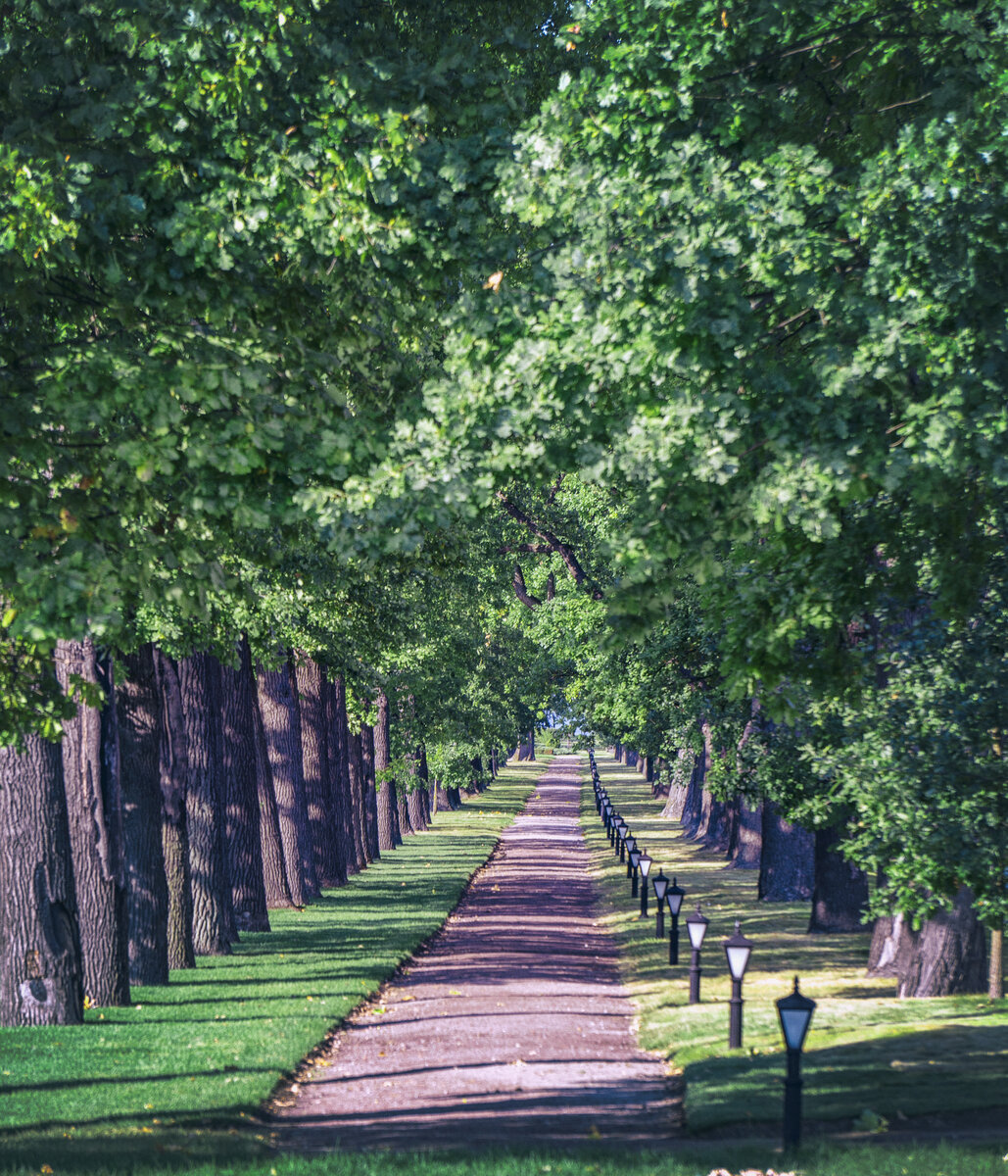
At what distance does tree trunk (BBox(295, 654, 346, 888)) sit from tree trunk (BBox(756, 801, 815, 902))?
10014mm

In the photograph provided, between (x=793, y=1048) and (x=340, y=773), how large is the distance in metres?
28.0

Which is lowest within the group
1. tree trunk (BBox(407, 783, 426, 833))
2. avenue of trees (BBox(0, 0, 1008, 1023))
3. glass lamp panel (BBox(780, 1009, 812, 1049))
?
tree trunk (BBox(407, 783, 426, 833))

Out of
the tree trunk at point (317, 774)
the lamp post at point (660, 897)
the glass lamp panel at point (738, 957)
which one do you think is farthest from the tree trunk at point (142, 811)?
the tree trunk at point (317, 774)

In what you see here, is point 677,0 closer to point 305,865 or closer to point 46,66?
point 46,66

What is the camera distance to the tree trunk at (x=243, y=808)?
982 inches

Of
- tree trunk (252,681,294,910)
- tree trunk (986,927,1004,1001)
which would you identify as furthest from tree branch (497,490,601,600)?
tree trunk (986,927,1004,1001)

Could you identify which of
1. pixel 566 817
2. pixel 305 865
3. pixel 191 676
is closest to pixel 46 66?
pixel 191 676

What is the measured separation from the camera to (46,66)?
355 inches

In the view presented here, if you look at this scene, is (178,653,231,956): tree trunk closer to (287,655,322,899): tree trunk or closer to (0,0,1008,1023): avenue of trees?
(287,655,322,899): tree trunk

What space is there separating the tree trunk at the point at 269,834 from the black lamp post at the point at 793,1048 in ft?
66.6

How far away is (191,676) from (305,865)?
9.49 meters

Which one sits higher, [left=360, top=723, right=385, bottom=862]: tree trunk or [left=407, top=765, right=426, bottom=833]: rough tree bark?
[left=360, top=723, right=385, bottom=862]: tree trunk

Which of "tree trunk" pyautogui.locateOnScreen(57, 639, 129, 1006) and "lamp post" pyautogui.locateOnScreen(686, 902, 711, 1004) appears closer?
"lamp post" pyautogui.locateOnScreen(686, 902, 711, 1004)

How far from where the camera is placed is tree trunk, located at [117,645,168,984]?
18.4 metres
